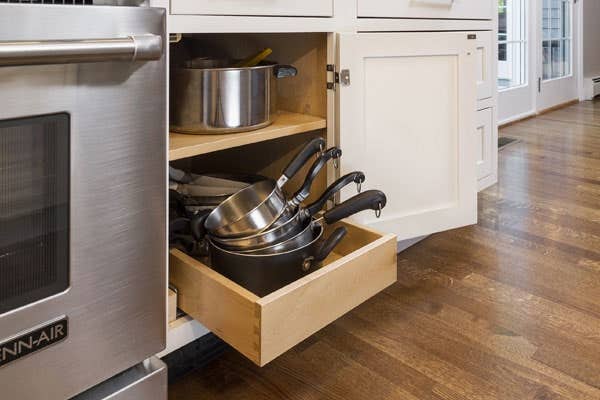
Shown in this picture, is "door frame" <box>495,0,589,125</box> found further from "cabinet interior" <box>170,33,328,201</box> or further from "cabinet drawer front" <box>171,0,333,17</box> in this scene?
"cabinet drawer front" <box>171,0,333,17</box>

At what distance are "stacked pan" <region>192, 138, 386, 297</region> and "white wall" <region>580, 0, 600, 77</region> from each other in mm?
4872

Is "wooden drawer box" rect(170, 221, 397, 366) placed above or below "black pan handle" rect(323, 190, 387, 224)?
below

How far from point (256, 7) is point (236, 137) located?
0.81ft

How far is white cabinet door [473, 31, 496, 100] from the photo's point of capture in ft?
6.26

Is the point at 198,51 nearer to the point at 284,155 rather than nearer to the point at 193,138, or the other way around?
the point at 284,155

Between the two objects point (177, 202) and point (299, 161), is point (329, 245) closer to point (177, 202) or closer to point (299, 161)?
point (299, 161)

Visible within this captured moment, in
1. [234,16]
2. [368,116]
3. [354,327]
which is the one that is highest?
[234,16]

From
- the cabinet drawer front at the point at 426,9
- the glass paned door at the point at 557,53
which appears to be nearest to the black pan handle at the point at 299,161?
the cabinet drawer front at the point at 426,9

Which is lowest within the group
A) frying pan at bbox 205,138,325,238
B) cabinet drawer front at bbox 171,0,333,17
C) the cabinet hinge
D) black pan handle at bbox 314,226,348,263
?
black pan handle at bbox 314,226,348,263

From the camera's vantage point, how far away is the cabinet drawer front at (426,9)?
1281mm

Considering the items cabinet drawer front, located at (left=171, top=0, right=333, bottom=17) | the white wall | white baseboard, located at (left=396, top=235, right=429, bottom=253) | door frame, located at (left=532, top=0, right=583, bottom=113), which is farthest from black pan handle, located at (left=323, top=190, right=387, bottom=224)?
the white wall

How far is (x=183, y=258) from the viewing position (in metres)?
0.98

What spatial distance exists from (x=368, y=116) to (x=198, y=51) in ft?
1.71

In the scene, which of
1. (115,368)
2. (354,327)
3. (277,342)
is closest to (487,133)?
(354,327)
